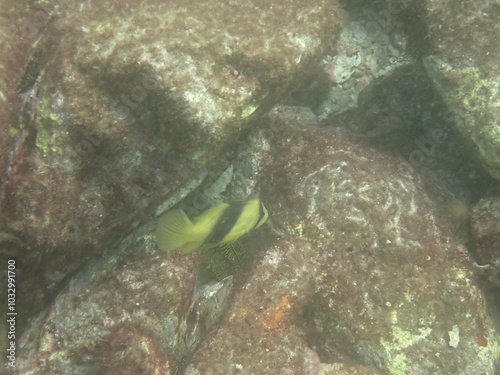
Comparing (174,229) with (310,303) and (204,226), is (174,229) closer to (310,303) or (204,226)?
(204,226)

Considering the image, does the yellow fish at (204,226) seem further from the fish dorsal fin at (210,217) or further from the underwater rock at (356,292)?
the underwater rock at (356,292)

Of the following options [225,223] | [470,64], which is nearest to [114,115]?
[225,223]

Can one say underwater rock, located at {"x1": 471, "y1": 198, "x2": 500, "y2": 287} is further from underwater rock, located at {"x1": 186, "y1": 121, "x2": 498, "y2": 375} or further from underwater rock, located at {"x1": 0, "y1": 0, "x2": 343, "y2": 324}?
underwater rock, located at {"x1": 0, "y1": 0, "x2": 343, "y2": 324}

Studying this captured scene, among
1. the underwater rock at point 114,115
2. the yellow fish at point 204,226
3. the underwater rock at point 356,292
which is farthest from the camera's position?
the underwater rock at point 356,292

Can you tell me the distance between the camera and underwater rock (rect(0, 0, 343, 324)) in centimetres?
329

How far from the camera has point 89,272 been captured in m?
3.87

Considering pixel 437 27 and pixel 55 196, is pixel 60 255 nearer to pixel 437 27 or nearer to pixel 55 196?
pixel 55 196

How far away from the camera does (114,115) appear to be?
10.9 feet

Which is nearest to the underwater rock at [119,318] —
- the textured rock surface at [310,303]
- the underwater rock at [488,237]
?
the textured rock surface at [310,303]

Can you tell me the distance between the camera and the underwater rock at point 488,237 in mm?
3869

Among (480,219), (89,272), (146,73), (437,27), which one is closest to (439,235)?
(480,219)

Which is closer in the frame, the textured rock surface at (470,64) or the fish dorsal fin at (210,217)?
the fish dorsal fin at (210,217)

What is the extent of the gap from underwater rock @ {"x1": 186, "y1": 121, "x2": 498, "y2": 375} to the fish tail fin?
1.36m

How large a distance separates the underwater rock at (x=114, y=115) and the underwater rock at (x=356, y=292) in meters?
1.43
